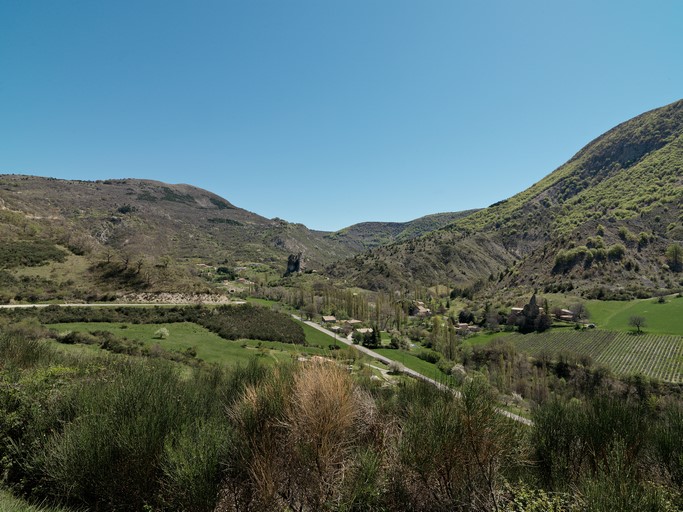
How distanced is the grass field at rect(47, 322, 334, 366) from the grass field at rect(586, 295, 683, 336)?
77.2 meters

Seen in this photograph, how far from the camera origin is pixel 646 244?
11531 cm

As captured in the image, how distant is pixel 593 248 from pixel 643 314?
50431mm

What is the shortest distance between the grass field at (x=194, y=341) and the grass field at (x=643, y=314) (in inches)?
3038

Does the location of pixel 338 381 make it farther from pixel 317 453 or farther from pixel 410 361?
pixel 410 361

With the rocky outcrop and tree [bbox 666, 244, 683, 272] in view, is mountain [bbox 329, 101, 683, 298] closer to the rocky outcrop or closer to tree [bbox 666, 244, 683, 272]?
tree [bbox 666, 244, 683, 272]

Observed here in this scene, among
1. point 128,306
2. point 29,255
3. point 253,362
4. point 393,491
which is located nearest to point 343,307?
point 128,306

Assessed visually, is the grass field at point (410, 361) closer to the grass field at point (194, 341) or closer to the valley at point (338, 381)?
the valley at point (338, 381)

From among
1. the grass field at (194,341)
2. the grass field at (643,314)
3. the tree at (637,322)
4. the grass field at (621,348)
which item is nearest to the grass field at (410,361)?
the grass field at (194,341)

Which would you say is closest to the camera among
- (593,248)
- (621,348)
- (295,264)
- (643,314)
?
(621,348)

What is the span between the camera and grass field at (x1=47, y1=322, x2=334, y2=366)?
35125 millimetres

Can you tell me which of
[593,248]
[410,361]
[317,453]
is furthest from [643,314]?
[317,453]

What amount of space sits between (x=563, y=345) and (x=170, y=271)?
3395 inches

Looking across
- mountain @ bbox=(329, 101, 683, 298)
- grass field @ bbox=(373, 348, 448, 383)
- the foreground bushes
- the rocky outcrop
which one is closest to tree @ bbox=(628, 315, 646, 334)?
mountain @ bbox=(329, 101, 683, 298)

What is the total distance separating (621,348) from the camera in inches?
2547
